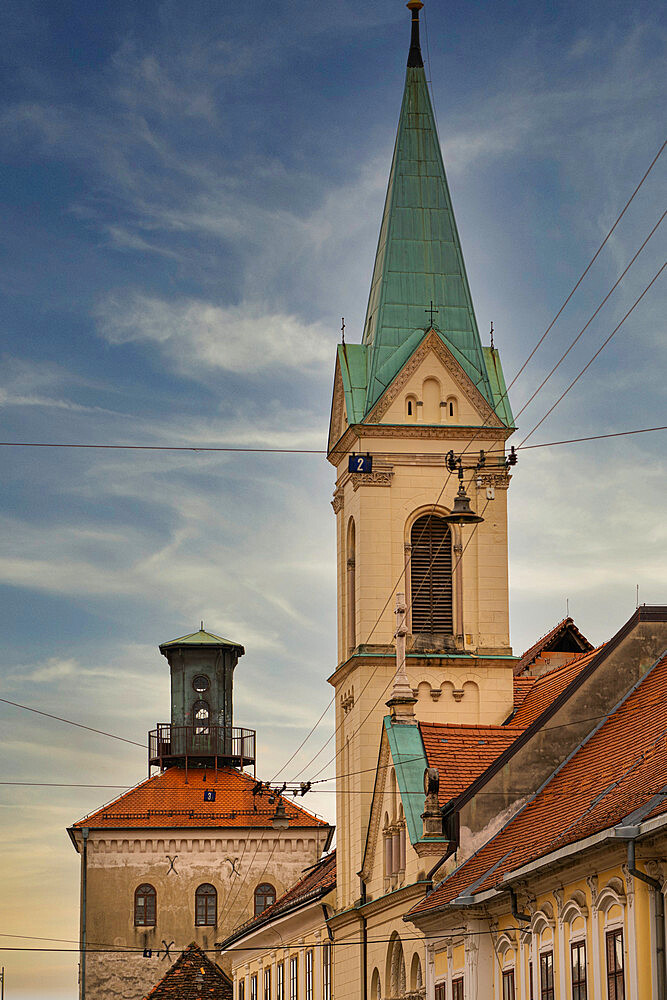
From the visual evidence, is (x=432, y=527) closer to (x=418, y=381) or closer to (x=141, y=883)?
(x=418, y=381)

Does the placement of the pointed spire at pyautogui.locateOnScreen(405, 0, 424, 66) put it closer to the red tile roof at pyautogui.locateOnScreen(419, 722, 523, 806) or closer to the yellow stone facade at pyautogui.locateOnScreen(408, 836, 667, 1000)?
the red tile roof at pyautogui.locateOnScreen(419, 722, 523, 806)

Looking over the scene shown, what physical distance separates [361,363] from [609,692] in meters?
16.8

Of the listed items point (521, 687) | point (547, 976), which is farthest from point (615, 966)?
point (521, 687)

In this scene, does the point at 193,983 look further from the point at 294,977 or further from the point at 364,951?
the point at 364,951

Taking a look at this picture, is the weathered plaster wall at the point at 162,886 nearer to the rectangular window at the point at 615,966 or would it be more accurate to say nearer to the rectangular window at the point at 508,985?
the rectangular window at the point at 508,985

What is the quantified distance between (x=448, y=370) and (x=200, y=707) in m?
47.6

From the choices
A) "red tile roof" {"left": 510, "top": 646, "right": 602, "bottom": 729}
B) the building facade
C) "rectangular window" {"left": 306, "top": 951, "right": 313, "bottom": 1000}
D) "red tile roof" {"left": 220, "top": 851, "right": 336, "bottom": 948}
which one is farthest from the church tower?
the building facade

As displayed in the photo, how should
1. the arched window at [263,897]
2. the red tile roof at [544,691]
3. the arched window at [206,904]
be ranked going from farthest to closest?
1. the arched window at [263,897]
2. the arched window at [206,904]
3. the red tile roof at [544,691]

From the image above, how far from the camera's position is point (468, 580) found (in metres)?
49.6

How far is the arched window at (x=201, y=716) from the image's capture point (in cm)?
9412

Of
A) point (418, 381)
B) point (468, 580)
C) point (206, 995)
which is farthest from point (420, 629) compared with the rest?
point (206, 995)

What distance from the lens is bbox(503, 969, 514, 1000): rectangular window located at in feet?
104

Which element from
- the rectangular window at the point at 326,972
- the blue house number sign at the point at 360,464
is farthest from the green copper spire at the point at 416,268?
the rectangular window at the point at 326,972

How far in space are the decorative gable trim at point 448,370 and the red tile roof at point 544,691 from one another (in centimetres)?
691
